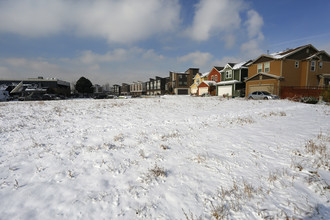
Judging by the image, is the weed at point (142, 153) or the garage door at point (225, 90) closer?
the weed at point (142, 153)

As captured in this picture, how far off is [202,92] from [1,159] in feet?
132

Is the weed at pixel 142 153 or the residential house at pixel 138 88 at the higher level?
the residential house at pixel 138 88

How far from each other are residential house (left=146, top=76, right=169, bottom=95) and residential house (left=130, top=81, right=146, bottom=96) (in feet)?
24.6

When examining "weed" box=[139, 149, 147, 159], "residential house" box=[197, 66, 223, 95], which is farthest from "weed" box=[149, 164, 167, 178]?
"residential house" box=[197, 66, 223, 95]

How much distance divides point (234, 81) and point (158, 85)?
51.3 metres

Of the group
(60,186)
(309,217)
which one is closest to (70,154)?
(60,186)

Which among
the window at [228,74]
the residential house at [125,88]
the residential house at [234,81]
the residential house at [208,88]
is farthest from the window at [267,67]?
the residential house at [125,88]

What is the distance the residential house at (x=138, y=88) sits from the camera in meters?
94.0

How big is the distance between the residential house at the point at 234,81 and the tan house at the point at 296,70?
5.45 m

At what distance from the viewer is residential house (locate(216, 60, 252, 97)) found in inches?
1238

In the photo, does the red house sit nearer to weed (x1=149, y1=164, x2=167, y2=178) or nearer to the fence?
the fence

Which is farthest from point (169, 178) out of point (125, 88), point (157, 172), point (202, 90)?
point (125, 88)

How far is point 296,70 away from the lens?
24.4 m

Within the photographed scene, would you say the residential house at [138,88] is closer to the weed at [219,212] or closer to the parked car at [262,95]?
the parked car at [262,95]
